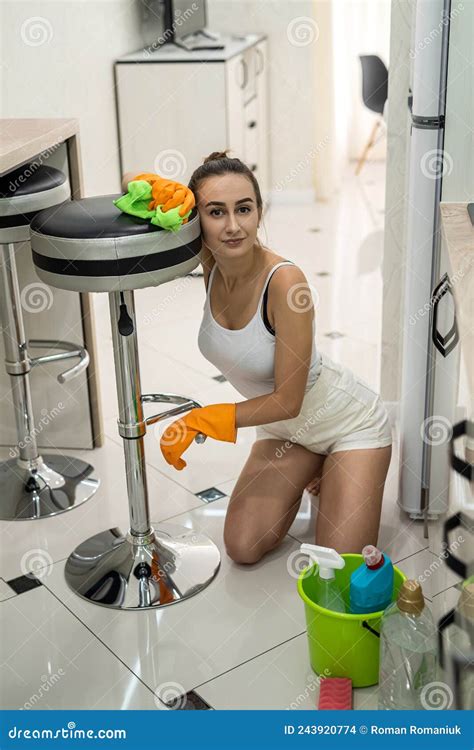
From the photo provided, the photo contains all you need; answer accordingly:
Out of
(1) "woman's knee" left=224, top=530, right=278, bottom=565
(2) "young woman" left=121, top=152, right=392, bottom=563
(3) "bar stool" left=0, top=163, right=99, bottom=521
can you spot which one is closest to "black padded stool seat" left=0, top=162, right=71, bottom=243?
(3) "bar stool" left=0, top=163, right=99, bottom=521

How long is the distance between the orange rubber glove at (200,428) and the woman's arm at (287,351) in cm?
4

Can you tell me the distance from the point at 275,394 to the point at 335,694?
25.8 inches

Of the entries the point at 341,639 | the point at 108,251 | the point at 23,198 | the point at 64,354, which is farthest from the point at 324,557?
the point at 23,198

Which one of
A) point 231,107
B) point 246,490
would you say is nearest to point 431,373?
point 246,490

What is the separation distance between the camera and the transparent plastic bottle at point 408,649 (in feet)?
5.74

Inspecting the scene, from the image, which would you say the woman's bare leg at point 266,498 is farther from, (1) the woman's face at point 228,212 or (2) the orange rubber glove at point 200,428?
(1) the woman's face at point 228,212

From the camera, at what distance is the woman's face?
2064 millimetres

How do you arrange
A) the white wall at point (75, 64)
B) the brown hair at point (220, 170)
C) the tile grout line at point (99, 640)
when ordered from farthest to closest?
1. the white wall at point (75, 64)
2. the brown hair at point (220, 170)
3. the tile grout line at point (99, 640)

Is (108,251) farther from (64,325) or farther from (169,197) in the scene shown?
(64,325)

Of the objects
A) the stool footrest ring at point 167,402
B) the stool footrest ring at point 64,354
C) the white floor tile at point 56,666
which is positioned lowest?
the white floor tile at point 56,666

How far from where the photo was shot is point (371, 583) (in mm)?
1868

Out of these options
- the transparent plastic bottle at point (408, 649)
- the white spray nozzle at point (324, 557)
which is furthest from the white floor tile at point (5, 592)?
the transparent plastic bottle at point (408, 649)

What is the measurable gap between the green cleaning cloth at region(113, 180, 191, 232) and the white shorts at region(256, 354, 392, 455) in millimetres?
641

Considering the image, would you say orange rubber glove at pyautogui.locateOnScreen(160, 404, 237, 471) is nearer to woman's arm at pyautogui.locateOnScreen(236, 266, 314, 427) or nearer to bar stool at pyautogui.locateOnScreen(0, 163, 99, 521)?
woman's arm at pyautogui.locateOnScreen(236, 266, 314, 427)
